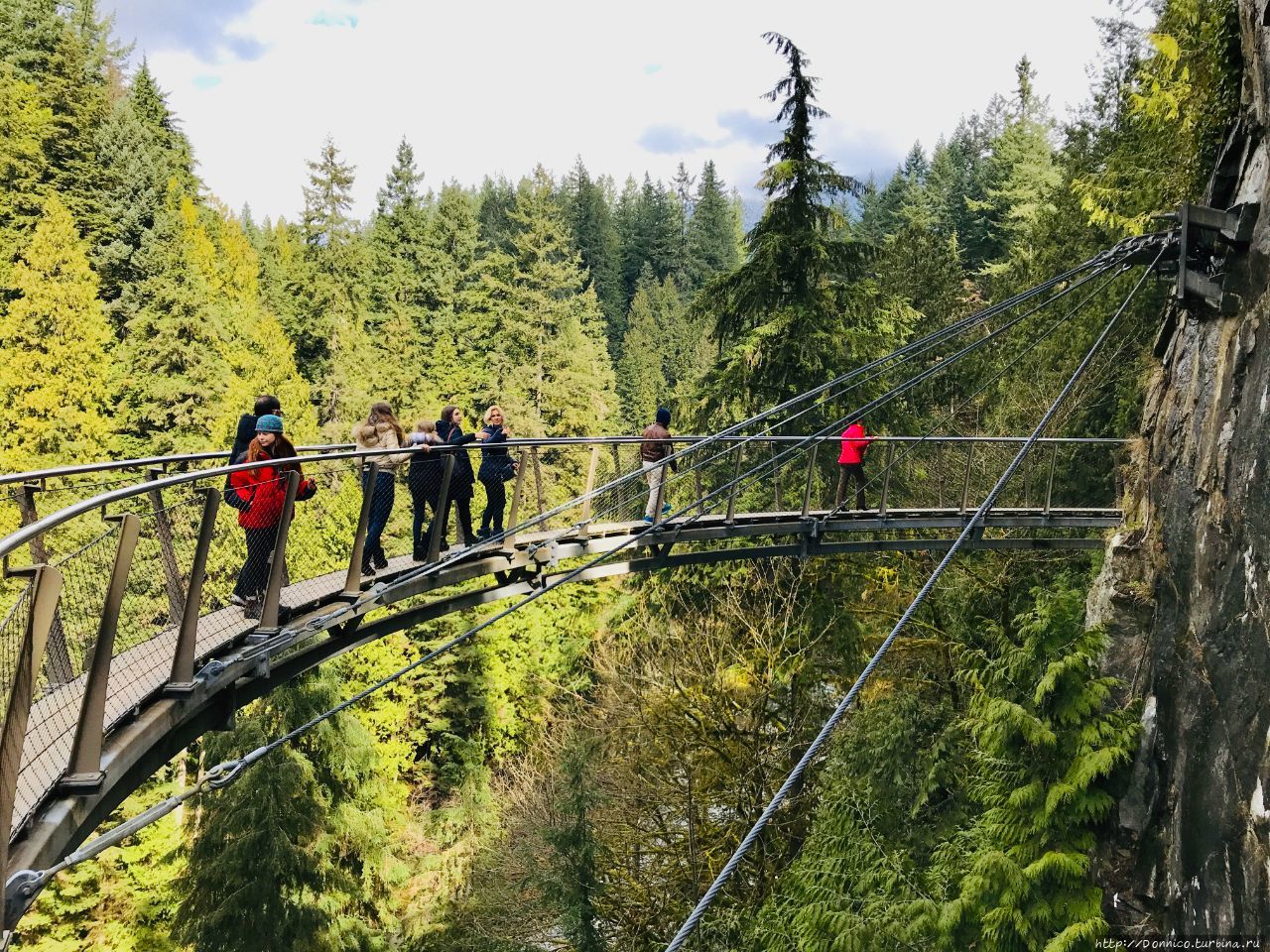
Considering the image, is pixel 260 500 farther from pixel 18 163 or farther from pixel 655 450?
pixel 18 163

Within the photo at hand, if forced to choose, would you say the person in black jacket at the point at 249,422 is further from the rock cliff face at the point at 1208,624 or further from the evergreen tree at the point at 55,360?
the evergreen tree at the point at 55,360

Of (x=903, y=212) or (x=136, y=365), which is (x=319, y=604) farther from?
(x=903, y=212)

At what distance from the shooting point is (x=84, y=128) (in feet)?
100

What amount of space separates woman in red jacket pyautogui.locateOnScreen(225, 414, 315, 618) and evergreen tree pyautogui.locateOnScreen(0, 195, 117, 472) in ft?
67.6

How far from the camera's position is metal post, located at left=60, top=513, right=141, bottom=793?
11.2 feet

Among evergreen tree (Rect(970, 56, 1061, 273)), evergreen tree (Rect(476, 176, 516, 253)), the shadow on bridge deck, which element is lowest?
the shadow on bridge deck

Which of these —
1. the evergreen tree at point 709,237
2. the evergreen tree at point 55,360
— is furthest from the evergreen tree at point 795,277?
the evergreen tree at point 709,237

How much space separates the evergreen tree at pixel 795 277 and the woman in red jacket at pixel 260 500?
10498mm

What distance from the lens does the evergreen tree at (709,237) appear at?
7566 cm

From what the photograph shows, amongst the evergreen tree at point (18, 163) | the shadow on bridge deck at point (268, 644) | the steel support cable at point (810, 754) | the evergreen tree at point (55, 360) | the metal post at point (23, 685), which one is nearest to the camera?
the steel support cable at point (810, 754)

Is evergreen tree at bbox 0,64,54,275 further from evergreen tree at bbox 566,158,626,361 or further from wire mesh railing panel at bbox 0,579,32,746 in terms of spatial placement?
evergreen tree at bbox 566,158,626,361

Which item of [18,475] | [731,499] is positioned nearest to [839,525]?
[731,499]

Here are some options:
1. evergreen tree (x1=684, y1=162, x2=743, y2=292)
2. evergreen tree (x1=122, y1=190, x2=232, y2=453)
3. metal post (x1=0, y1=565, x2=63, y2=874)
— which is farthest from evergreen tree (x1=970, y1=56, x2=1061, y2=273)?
metal post (x1=0, y1=565, x2=63, y2=874)

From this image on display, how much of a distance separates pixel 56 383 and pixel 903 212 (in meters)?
46.8
